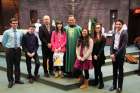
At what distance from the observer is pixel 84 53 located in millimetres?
8180

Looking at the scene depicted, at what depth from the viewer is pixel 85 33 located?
8.10m

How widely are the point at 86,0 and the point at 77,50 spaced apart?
8340mm

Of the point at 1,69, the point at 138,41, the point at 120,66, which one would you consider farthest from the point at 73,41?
the point at 138,41

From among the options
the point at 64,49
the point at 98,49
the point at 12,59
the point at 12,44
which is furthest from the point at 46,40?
the point at 98,49

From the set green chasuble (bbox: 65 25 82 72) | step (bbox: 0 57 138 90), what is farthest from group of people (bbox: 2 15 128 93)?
step (bbox: 0 57 138 90)

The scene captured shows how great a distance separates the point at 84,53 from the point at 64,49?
0.68 meters

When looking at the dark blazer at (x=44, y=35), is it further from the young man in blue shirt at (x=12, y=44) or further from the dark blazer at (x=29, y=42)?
the young man in blue shirt at (x=12, y=44)

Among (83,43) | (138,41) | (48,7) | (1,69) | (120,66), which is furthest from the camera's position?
(48,7)

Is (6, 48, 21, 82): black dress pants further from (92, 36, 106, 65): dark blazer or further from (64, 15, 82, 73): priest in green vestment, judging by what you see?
(92, 36, 106, 65): dark blazer

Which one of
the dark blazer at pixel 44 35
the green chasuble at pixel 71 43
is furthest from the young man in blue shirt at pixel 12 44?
the green chasuble at pixel 71 43

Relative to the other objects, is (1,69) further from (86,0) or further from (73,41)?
(86,0)

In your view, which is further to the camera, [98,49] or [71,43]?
[71,43]

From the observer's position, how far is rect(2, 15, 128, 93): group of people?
8.11 m

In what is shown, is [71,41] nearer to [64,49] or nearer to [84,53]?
[64,49]
